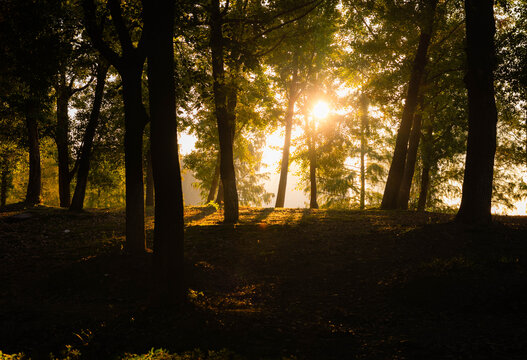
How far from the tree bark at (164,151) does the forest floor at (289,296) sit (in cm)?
68

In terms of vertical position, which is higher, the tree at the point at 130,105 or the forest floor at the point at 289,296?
the tree at the point at 130,105

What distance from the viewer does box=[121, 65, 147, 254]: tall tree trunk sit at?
374 inches

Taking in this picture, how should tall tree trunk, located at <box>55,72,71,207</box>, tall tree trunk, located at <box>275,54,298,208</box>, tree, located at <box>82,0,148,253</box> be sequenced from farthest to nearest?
tall tree trunk, located at <box>275,54,298,208</box> < tall tree trunk, located at <box>55,72,71,207</box> < tree, located at <box>82,0,148,253</box>

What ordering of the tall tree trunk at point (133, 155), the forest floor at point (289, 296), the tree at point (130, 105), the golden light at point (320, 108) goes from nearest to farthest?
the forest floor at point (289, 296)
the tree at point (130, 105)
the tall tree trunk at point (133, 155)
the golden light at point (320, 108)

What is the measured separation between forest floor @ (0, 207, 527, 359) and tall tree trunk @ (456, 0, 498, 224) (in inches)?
33.9

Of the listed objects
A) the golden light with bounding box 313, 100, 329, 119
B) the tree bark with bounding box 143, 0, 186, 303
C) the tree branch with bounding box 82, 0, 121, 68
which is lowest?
the tree bark with bounding box 143, 0, 186, 303

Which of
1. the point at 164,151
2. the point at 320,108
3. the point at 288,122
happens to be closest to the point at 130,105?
the point at 164,151

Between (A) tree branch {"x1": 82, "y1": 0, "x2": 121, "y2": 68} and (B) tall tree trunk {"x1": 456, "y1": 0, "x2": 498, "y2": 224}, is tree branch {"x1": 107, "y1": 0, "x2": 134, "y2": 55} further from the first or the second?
(B) tall tree trunk {"x1": 456, "y1": 0, "x2": 498, "y2": 224}

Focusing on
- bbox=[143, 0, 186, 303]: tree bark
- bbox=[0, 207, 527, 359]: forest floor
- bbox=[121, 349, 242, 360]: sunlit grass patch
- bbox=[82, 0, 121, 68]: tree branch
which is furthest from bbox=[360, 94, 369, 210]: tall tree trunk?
bbox=[121, 349, 242, 360]: sunlit grass patch

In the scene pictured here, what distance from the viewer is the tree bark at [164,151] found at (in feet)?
21.9

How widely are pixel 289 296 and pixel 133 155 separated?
5.74m

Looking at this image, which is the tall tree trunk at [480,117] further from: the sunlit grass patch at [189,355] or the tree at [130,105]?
the tree at [130,105]

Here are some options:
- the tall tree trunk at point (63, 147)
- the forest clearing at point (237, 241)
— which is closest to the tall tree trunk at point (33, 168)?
the forest clearing at point (237, 241)

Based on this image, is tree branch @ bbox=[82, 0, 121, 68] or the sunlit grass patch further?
tree branch @ bbox=[82, 0, 121, 68]
